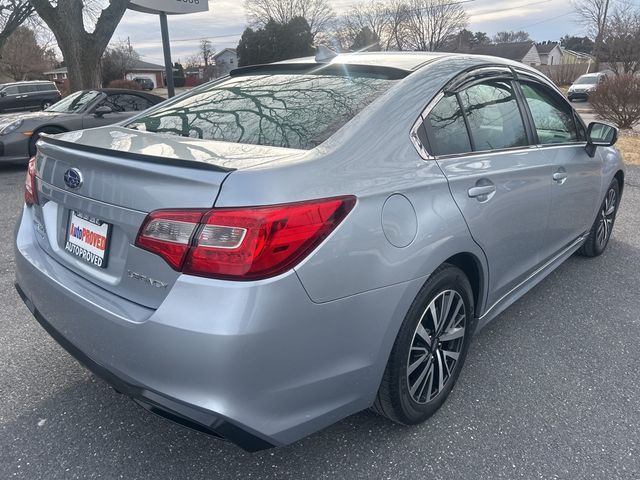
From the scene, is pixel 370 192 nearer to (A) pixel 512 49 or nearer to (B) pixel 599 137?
(B) pixel 599 137

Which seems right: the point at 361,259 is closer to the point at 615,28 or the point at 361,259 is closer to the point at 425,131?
the point at 425,131

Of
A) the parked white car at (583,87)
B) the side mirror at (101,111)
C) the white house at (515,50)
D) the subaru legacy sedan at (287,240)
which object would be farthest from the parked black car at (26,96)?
the white house at (515,50)

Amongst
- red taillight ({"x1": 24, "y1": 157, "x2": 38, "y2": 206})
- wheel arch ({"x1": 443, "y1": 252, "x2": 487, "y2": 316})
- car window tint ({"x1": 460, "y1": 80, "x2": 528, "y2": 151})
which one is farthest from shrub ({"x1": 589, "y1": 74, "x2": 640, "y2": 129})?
red taillight ({"x1": 24, "y1": 157, "x2": 38, "y2": 206})

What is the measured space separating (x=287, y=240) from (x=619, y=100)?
47.9 ft

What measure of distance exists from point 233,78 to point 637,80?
44.9ft

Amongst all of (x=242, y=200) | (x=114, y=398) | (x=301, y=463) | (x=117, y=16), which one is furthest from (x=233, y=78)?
(x=117, y=16)

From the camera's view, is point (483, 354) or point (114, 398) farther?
point (483, 354)

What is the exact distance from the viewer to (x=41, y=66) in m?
52.3

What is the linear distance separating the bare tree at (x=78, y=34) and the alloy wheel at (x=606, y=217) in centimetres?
1260

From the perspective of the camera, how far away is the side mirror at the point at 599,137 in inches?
143

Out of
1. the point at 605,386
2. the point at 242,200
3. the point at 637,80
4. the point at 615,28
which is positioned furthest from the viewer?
the point at 615,28

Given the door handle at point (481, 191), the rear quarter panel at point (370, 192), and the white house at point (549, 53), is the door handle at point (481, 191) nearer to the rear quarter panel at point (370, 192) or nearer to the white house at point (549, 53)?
the rear quarter panel at point (370, 192)

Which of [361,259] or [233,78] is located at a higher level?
[233,78]

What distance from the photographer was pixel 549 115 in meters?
3.40
